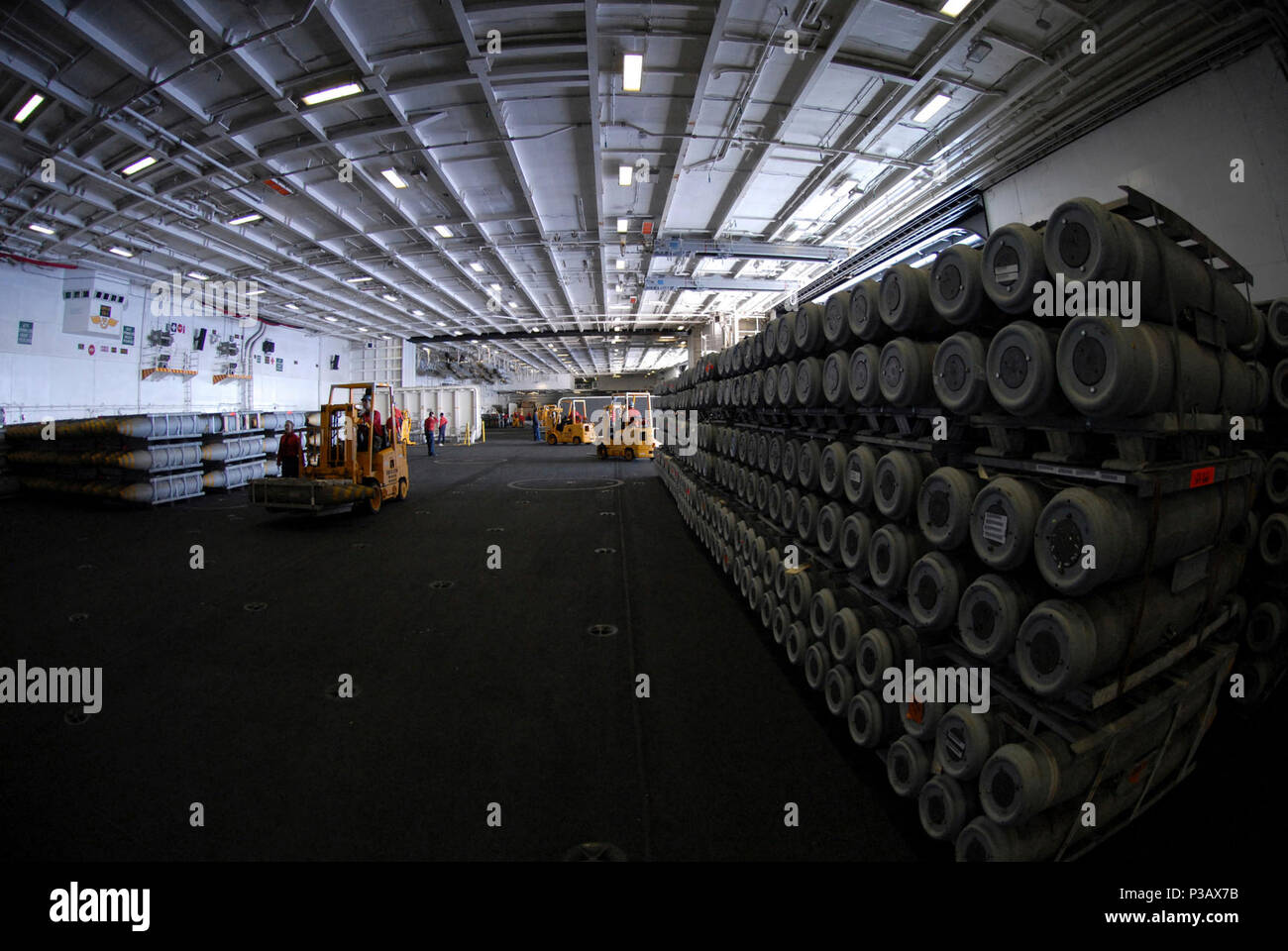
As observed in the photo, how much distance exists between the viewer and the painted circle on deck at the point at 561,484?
13729 mm

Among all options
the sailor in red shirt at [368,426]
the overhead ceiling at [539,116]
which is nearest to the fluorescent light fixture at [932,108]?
the overhead ceiling at [539,116]

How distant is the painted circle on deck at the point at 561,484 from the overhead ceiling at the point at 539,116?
282 inches

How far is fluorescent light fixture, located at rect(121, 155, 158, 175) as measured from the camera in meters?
9.53

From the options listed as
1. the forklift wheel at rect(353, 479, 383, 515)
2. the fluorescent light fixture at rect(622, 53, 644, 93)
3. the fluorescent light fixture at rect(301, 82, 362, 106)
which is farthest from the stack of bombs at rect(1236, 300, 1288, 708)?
the forklift wheel at rect(353, 479, 383, 515)

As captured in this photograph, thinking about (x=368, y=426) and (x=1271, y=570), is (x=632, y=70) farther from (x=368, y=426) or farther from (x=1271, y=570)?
(x=1271, y=570)

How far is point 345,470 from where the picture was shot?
9.79 m

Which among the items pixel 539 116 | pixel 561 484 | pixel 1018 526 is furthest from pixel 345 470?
pixel 1018 526

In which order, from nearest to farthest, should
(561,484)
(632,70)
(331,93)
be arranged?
(632,70), (331,93), (561,484)

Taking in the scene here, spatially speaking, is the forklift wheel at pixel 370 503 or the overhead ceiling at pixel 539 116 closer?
the overhead ceiling at pixel 539 116

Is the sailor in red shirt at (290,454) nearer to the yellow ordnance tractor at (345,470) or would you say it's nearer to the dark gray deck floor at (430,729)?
the yellow ordnance tractor at (345,470)

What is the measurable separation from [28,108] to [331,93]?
5290mm

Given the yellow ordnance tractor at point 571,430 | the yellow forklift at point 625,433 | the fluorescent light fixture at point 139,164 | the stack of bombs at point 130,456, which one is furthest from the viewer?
the yellow ordnance tractor at point 571,430

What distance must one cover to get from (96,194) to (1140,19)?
20.2 m

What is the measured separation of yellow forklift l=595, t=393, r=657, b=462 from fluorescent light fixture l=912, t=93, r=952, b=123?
46.7ft
